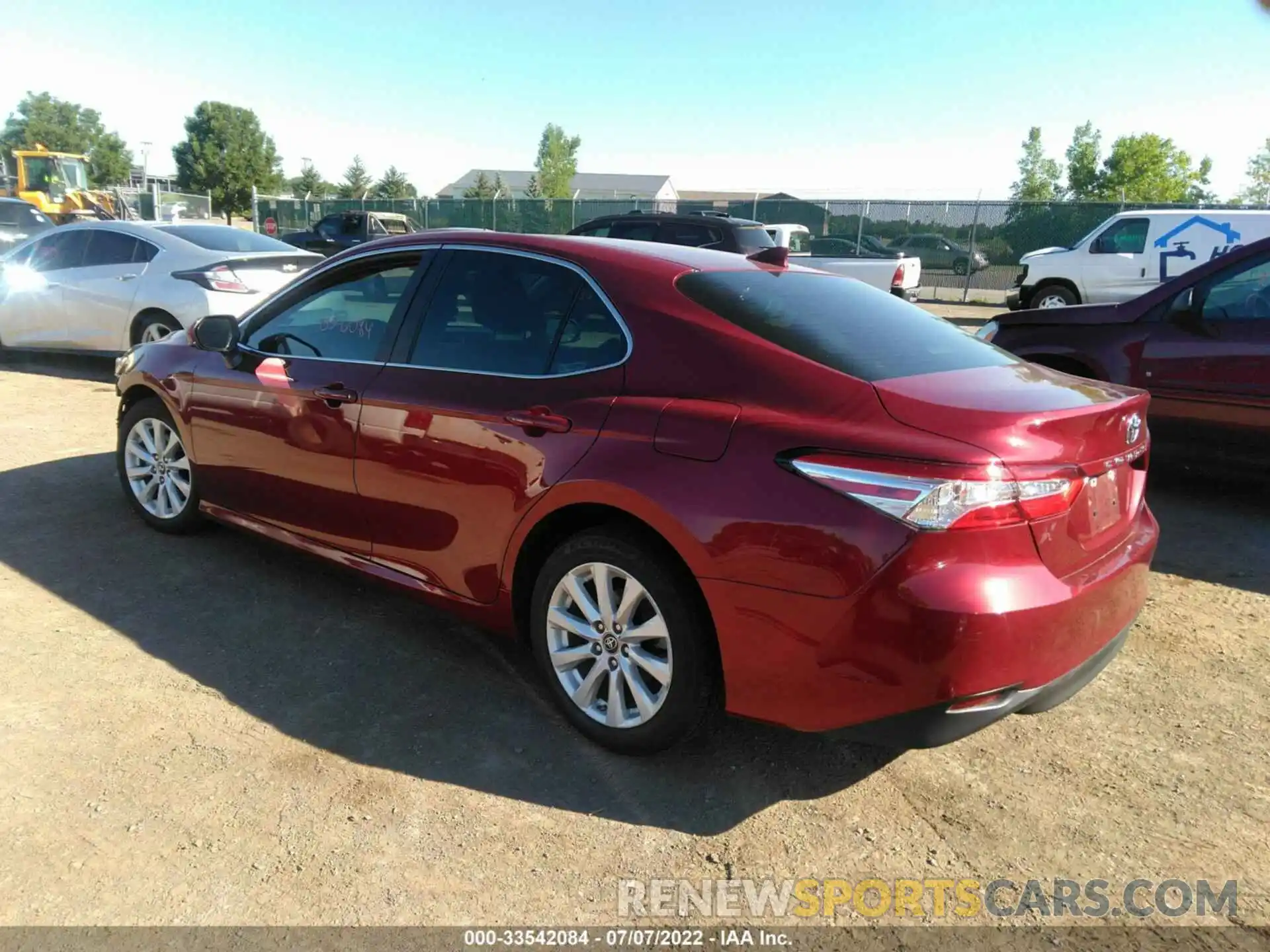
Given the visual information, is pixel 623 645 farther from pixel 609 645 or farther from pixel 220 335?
pixel 220 335

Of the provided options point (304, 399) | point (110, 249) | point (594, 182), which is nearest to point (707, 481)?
point (304, 399)

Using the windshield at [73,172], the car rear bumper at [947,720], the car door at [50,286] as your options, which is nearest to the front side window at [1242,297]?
the car rear bumper at [947,720]

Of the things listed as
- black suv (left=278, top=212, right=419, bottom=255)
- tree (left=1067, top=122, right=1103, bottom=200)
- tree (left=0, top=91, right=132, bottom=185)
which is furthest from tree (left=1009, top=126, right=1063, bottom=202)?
tree (left=0, top=91, right=132, bottom=185)

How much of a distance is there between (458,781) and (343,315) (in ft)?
7.17

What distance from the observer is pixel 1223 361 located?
5613 mm

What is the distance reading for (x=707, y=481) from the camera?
264 centimetres

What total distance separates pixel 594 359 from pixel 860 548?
1.17m

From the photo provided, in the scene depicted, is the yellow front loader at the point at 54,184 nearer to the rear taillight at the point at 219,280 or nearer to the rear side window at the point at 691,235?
the rear side window at the point at 691,235

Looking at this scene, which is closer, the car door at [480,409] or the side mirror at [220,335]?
the car door at [480,409]

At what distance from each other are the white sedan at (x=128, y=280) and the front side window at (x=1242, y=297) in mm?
7767

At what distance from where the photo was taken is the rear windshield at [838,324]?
2.86 meters

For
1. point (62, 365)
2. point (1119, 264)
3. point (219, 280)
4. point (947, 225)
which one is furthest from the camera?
point (947, 225)

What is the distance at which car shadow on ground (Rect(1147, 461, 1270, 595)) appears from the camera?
4.82m

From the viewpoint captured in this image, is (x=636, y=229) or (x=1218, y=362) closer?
(x=1218, y=362)
